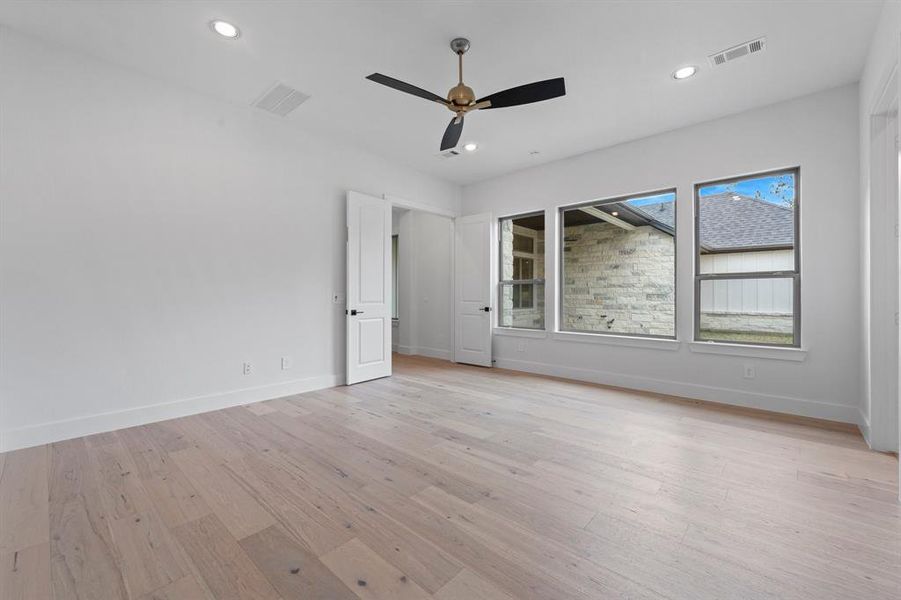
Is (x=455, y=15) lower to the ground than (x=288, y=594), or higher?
higher

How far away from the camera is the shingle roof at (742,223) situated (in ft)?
12.6

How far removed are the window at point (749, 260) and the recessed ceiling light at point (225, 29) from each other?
4497 millimetres

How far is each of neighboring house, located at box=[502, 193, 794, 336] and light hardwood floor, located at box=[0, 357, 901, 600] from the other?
1.21 m

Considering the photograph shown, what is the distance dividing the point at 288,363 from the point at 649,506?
11.8ft

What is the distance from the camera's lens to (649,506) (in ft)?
6.72

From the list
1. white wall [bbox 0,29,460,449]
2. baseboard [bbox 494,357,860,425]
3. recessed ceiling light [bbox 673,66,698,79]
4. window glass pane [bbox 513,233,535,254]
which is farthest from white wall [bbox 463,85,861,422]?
white wall [bbox 0,29,460,449]

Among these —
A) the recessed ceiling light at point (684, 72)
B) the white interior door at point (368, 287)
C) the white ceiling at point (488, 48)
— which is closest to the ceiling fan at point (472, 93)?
the white ceiling at point (488, 48)

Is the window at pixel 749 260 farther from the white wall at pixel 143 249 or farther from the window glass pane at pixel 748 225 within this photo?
the white wall at pixel 143 249

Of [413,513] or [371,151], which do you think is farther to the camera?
[371,151]

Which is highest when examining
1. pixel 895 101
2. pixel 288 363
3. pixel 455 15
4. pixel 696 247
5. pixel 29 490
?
pixel 455 15

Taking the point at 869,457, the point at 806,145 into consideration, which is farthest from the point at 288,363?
the point at 806,145

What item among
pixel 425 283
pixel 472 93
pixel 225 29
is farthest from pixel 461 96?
pixel 425 283

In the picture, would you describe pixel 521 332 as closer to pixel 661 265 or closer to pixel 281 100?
pixel 661 265

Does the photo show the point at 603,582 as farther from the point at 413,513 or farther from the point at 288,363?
the point at 288,363
